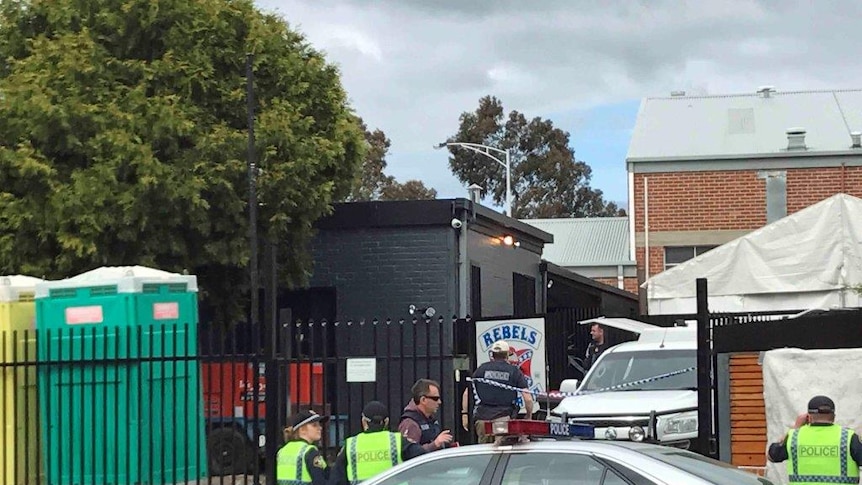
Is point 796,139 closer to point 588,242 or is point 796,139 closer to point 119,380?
point 588,242

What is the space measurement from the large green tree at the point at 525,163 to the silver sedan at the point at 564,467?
5403cm

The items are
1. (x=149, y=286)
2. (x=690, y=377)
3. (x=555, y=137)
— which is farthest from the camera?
(x=555, y=137)

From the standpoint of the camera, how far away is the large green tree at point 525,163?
61750 mm

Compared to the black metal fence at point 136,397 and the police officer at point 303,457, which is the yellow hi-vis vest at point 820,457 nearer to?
the police officer at point 303,457

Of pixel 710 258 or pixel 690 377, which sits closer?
pixel 690 377

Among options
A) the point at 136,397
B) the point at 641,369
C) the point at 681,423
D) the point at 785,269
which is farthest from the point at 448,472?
the point at 785,269

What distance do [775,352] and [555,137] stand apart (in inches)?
2010

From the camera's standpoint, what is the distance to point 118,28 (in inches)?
722

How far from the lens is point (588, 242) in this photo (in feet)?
149

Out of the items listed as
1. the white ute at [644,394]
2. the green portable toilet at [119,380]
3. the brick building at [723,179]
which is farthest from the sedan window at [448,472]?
the brick building at [723,179]

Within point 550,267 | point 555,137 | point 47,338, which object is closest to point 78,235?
point 47,338

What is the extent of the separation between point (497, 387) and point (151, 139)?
7979 millimetres

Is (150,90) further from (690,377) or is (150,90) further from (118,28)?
(690,377)

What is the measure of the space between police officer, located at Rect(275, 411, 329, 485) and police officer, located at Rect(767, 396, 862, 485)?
10.6 ft
